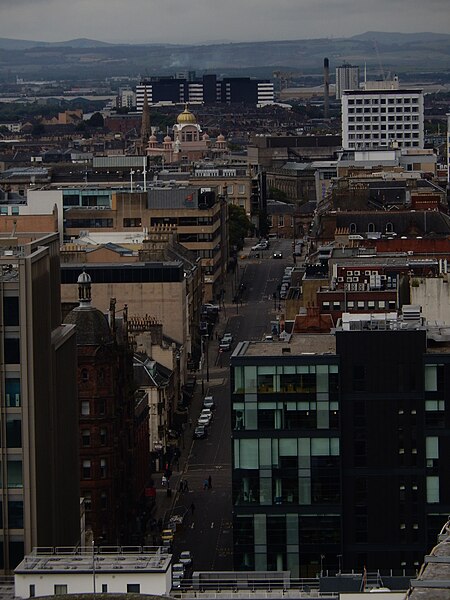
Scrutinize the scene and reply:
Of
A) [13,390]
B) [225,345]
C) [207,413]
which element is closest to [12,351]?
[13,390]

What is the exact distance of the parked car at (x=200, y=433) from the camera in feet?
413

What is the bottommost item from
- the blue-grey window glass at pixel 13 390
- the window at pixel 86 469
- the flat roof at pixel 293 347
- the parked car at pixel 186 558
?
the parked car at pixel 186 558

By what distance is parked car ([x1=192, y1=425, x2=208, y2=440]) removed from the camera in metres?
126

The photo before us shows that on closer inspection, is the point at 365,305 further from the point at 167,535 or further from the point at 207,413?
the point at 207,413

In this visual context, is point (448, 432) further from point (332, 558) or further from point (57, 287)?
point (57, 287)

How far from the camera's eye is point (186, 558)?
93.6 meters

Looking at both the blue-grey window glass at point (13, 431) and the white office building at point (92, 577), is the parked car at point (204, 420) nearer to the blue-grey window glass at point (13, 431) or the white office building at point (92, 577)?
the blue-grey window glass at point (13, 431)

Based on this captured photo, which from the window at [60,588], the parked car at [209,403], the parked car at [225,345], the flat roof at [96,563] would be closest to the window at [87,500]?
the flat roof at [96,563]

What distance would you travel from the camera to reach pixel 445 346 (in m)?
84.5

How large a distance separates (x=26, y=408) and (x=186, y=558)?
24.9m

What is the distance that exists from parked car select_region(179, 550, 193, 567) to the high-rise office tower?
61.7 feet

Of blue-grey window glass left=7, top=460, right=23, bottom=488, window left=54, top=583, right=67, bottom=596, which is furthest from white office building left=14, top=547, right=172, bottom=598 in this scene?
blue-grey window glass left=7, top=460, right=23, bottom=488

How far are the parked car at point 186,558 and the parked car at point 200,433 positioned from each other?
30214 mm

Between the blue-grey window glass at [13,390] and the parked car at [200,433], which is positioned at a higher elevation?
the blue-grey window glass at [13,390]
